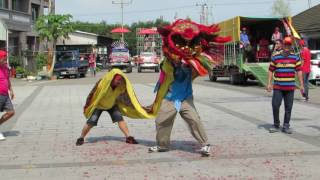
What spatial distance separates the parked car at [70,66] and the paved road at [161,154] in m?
26.8

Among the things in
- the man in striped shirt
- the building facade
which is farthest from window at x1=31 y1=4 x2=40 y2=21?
the man in striped shirt

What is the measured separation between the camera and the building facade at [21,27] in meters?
48.0

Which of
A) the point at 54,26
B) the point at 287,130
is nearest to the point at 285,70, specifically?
the point at 287,130

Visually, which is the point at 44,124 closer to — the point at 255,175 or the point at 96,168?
the point at 96,168

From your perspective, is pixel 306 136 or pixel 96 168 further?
pixel 306 136

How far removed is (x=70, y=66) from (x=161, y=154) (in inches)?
1298

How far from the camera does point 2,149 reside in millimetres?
9547

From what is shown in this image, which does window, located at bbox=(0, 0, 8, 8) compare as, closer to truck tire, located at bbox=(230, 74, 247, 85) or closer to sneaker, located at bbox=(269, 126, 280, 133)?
truck tire, located at bbox=(230, 74, 247, 85)

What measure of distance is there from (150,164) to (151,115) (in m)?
1.35

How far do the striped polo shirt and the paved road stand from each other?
89 cm

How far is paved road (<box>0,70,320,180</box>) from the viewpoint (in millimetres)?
7594

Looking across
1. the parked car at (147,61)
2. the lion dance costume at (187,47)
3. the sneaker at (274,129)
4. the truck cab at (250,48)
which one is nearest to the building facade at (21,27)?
the parked car at (147,61)

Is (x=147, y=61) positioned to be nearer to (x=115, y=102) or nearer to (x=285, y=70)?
(x=285, y=70)

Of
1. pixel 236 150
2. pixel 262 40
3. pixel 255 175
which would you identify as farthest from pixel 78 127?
pixel 262 40
